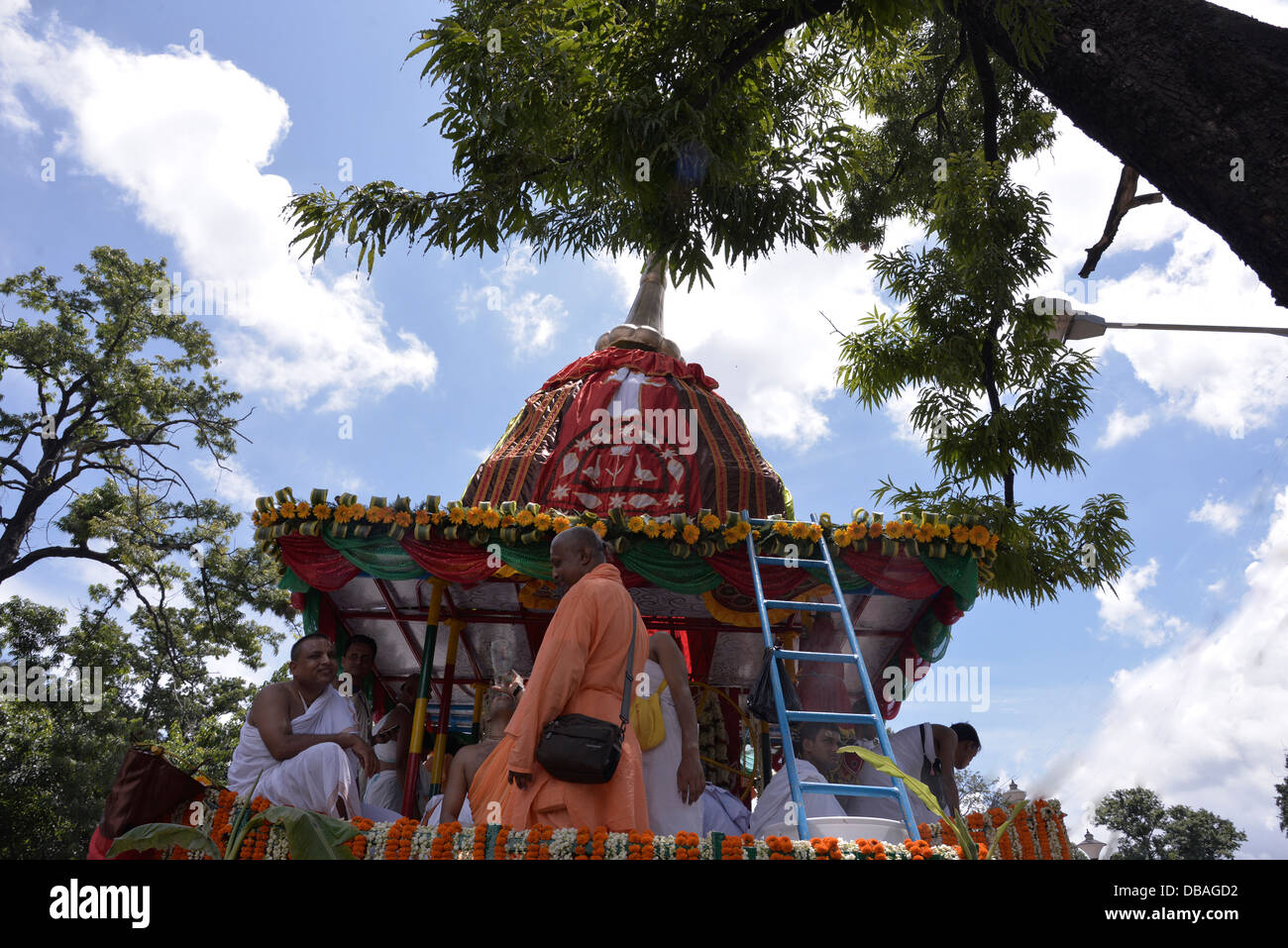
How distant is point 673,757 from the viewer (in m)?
4.89

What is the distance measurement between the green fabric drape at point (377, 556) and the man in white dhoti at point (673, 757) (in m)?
3.34

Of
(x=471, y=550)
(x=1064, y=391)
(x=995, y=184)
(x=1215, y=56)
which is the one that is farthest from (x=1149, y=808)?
(x=1215, y=56)

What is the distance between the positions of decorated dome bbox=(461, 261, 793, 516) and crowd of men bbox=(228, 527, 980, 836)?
137 inches

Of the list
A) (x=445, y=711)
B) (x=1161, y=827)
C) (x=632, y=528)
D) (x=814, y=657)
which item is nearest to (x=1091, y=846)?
(x=814, y=657)

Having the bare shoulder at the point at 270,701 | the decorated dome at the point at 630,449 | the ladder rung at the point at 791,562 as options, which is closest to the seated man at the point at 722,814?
the ladder rung at the point at 791,562

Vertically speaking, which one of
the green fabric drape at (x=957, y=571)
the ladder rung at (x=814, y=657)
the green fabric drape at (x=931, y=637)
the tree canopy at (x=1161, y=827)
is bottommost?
the tree canopy at (x=1161, y=827)

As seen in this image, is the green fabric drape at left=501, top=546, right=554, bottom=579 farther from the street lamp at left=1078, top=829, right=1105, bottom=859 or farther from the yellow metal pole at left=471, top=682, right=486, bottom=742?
the street lamp at left=1078, top=829, right=1105, bottom=859

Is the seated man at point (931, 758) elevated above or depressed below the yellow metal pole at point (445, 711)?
below

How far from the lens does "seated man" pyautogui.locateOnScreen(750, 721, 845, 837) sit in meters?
5.20

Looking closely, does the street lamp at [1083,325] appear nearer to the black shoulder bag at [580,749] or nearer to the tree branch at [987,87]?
the tree branch at [987,87]

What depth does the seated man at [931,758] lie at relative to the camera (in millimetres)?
6410

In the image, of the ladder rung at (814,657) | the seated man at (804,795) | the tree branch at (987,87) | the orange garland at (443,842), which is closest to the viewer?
the orange garland at (443,842)

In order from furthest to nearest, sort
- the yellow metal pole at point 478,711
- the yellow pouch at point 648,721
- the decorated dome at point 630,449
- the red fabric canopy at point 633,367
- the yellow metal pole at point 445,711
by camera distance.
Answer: the red fabric canopy at point 633,367 < the decorated dome at point 630,449 < the yellow metal pole at point 478,711 < the yellow metal pole at point 445,711 < the yellow pouch at point 648,721

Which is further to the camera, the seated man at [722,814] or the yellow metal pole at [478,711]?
the yellow metal pole at [478,711]
